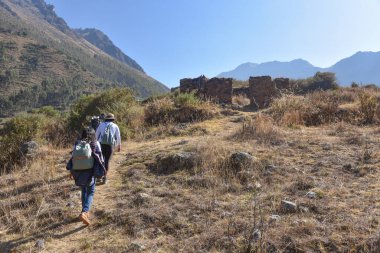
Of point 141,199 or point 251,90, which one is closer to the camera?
point 141,199

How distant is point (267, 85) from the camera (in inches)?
673

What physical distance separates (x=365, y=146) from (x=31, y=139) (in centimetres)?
845

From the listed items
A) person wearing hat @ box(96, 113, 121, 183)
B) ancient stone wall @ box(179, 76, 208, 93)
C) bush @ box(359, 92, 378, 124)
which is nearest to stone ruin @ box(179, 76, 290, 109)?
ancient stone wall @ box(179, 76, 208, 93)

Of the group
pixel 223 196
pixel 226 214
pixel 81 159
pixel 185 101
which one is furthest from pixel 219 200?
pixel 185 101

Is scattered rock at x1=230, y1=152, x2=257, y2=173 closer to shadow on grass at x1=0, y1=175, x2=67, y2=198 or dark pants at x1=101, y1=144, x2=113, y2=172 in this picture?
dark pants at x1=101, y1=144, x2=113, y2=172

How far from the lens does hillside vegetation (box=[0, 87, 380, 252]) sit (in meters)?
4.54

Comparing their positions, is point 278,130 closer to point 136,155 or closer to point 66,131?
point 136,155

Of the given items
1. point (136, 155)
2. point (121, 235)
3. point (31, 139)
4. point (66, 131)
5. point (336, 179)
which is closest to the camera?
point (121, 235)

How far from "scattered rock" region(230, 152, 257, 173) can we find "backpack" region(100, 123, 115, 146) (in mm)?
2312

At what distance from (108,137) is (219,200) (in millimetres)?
2836

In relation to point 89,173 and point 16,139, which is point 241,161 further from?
point 16,139

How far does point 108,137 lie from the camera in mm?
7551

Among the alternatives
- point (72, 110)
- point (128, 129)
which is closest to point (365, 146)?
point (128, 129)

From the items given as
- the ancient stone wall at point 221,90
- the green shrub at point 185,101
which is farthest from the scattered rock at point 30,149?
the ancient stone wall at point 221,90
